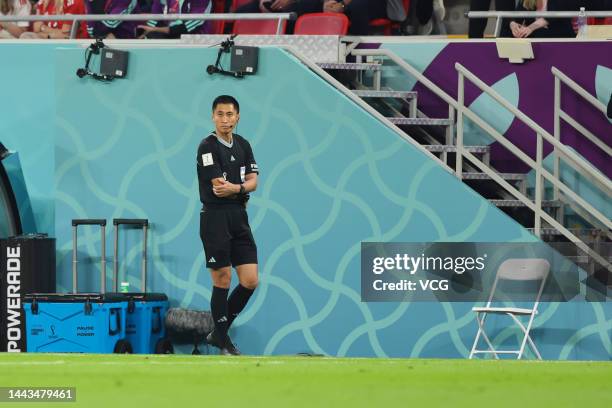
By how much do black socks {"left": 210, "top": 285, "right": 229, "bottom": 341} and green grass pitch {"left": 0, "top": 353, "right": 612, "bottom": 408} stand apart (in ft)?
12.2

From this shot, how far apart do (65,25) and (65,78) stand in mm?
1739

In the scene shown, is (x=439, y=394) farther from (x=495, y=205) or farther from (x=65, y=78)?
(x=65, y=78)

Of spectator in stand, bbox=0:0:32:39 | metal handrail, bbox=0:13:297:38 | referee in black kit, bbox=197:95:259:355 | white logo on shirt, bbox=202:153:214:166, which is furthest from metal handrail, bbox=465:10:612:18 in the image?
spectator in stand, bbox=0:0:32:39

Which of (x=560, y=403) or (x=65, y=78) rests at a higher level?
(x=65, y=78)

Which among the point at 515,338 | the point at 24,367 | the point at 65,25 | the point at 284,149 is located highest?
the point at 65,25

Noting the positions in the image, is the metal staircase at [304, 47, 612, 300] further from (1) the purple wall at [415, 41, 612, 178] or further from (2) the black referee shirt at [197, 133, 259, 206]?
(2) the black referee shirt at [197, 133, 259, 206]

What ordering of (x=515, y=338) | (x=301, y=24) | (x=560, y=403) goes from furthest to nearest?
(x=301, y=24) < (x=515, y=338) < (x=560, y=403)

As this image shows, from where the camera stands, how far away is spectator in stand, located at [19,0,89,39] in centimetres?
1166

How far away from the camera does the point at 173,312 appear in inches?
392

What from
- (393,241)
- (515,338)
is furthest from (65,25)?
(515,338)

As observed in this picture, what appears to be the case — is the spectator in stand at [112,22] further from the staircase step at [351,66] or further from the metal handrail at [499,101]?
the metal handrail at [499,101]

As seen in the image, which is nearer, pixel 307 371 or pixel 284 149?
pixel 307 371

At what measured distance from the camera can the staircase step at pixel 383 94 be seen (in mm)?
10094

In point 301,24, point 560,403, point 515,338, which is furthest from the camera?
point 301,24
